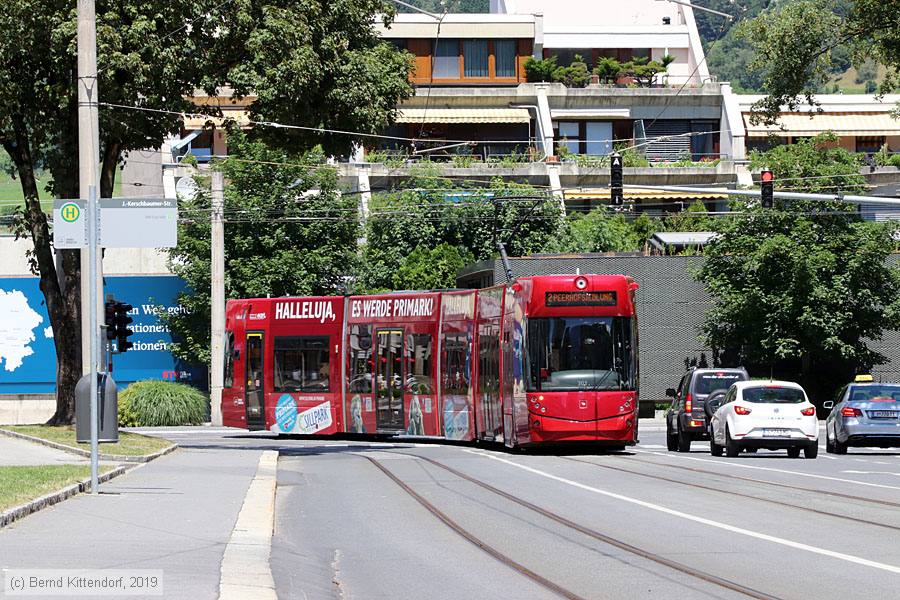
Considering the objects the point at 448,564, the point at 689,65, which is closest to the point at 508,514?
the point at 448,564

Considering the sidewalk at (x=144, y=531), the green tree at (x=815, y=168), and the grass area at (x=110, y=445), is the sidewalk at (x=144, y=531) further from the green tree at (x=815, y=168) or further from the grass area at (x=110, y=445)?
the green tree at (x=815, y=168)

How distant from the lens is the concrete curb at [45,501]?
1338 cm

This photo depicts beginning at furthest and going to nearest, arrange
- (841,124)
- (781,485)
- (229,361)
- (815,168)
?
(841,124)
(815,168)
(229,361)
(781,485)

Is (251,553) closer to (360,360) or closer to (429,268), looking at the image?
(360,360)

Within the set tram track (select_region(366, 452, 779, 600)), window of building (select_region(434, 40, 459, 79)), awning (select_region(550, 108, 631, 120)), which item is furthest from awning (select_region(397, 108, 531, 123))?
tram track (select_region(366, 452, 779, 600))

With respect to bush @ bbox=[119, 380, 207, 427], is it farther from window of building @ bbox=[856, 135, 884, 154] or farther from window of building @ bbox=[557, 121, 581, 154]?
window of building @ bbox=[856, 135, 884, 154]

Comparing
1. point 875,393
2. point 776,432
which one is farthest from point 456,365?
point 875,393

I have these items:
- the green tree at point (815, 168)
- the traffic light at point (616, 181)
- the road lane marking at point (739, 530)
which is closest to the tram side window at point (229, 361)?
the traffic light at point (616, 181)

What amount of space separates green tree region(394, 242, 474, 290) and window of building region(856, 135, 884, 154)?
96.9ft

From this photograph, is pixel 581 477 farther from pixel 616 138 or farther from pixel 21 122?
pixel 616 138

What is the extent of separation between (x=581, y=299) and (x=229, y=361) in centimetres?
1438

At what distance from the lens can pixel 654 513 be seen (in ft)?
54.4

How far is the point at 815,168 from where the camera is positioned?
54.0 m

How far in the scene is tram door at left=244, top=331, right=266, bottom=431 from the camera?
130 ft
